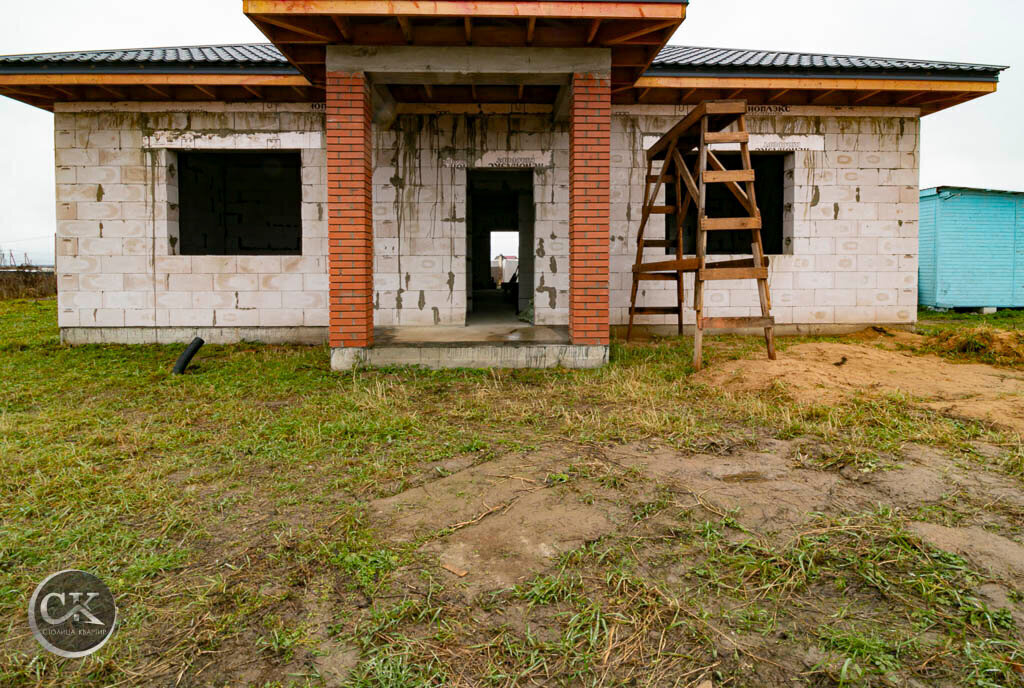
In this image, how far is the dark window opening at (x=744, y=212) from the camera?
10852 mm

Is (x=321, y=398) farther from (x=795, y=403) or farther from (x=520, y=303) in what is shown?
(x=520, y=303)

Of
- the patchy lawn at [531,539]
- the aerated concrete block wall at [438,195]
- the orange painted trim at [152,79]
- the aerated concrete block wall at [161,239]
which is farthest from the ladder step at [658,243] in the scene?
the orange painted trim at [152,79]

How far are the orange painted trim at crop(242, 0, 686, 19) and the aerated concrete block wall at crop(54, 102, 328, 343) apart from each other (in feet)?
11.4

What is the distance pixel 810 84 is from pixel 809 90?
1.09 ft

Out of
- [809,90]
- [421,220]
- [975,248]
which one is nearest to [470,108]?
[421,220]

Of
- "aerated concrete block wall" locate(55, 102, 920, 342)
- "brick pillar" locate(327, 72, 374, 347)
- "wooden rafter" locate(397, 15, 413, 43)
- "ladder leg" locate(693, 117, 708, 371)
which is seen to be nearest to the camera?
"wooden rafter" locate(397, 15, 413, 43)

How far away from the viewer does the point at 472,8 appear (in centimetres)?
559

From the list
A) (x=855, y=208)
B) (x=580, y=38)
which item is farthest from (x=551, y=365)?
(x=855, y=208)

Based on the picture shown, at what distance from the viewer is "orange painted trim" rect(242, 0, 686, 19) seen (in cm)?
550

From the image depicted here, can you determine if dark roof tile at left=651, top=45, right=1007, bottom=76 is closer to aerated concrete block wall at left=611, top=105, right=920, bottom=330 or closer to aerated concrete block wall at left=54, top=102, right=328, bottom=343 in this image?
aerated concrete block wall at left=611, top=105, right=920, bottom=330

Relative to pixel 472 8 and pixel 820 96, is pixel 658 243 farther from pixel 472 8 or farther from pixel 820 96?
pixel 472 8

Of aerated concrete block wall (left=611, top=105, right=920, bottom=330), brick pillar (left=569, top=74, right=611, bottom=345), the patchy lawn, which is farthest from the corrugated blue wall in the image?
brick pillar (left=569, top=74, right=611, bottom=345)

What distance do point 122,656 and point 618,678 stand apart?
1585 mm

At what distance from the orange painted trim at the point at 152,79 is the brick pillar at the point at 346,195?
74.4 inches
